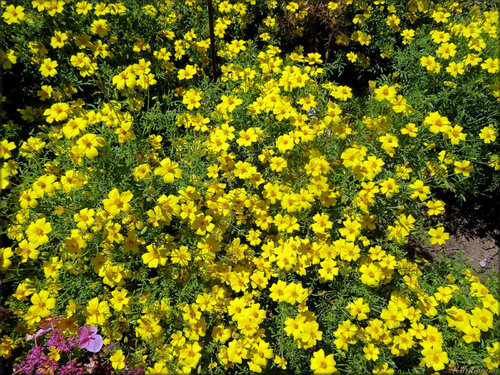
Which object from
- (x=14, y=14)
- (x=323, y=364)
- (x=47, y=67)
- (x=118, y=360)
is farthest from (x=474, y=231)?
(x=14, y=14)

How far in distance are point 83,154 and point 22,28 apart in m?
2.23

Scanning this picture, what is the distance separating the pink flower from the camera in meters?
2.49

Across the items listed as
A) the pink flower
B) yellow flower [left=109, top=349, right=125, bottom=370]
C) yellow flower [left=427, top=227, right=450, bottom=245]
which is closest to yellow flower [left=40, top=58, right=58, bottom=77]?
the pink flower

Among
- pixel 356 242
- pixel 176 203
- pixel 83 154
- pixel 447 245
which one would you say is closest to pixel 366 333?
pixel 356 242

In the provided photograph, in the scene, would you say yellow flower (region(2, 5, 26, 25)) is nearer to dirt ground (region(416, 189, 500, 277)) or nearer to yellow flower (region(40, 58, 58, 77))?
yellow flower (region(40, 58, 58, 77))

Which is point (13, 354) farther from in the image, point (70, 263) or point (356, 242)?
point (356, 242)

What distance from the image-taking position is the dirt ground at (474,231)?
379cm

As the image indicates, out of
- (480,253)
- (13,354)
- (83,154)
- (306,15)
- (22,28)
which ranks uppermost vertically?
(306,15)

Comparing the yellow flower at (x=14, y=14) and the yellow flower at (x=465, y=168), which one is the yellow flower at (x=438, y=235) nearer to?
the yellow flower at (x=465, y=168)

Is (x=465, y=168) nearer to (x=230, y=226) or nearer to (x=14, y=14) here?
(x=230, y=226)

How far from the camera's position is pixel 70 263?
2.62 metres

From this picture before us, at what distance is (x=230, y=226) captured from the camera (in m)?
3.08

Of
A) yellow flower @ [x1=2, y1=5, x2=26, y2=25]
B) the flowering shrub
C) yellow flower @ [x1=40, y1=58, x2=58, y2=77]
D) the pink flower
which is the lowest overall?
the pink flower

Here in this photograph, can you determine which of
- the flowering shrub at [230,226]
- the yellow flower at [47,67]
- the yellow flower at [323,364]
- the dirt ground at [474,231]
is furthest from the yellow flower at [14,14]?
the dirt ground at [474,231]
